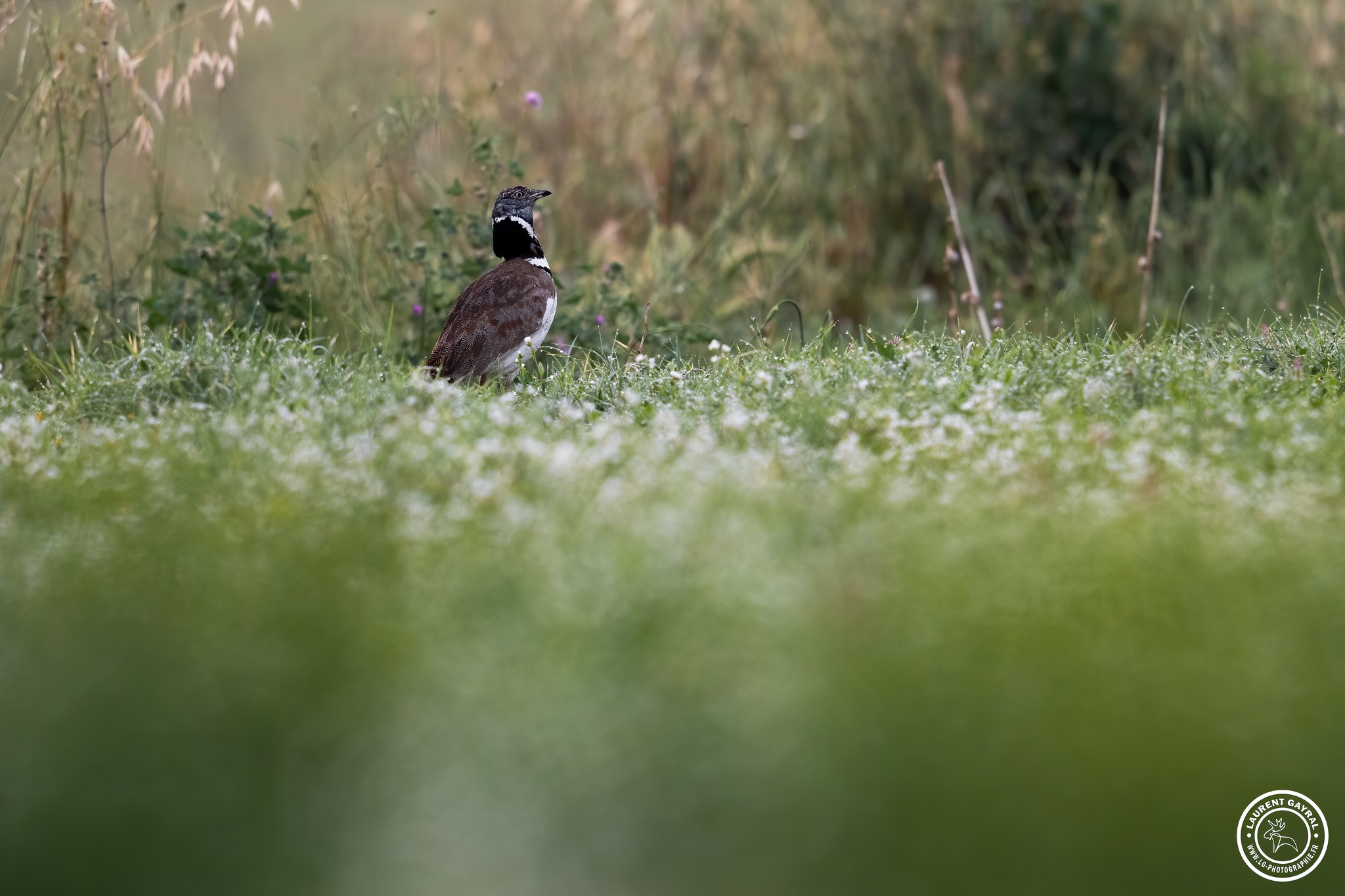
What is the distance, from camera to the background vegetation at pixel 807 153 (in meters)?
7.33

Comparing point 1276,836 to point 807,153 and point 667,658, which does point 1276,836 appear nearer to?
point 667,658

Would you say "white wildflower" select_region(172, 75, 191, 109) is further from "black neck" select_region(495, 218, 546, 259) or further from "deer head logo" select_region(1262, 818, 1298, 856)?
"deer head logo" select_region(1262, 818, 1298, 856)

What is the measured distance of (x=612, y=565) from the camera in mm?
3010

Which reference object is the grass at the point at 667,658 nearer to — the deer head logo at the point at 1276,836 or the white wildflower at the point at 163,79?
the deer head logo at the point at 1276,836

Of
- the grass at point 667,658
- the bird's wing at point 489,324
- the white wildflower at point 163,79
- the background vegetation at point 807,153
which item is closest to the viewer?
the grass at point 667,658

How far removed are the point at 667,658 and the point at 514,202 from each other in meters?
3.71

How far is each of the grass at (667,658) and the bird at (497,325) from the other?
1475 millimetres

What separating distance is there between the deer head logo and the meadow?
2.3 inches

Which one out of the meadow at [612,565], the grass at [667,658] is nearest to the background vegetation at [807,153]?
the meadow at [612,565]

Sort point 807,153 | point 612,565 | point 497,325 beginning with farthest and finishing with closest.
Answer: point 807,153, point 497,325, point 612,565

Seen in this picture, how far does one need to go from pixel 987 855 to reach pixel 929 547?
2.95 feet

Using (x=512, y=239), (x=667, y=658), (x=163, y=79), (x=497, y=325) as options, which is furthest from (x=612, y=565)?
(x=163, y=79)

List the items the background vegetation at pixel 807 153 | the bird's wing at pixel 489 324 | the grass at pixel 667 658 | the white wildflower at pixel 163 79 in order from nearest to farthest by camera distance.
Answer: the grass at pixel 667 658, the bird's wing at pixel 489 324, the white wildflower at pixel 163 79, the background vegetation at pixel 807 153

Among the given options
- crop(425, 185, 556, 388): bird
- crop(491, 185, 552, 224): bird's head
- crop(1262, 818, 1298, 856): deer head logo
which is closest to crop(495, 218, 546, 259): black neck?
crop(491, 185, 552, 224): bird's head
